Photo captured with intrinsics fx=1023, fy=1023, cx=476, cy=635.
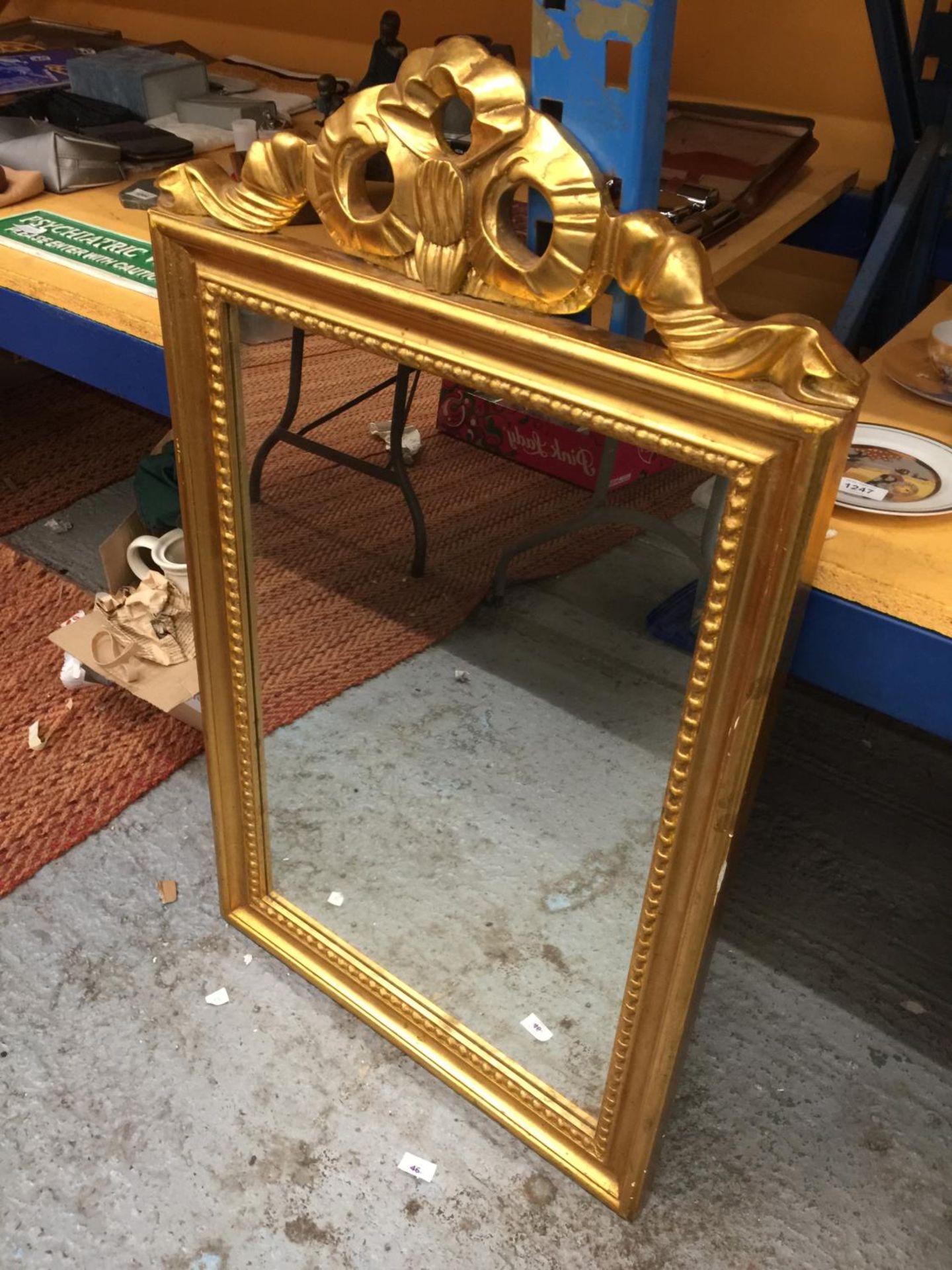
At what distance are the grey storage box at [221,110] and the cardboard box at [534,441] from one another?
0.94 metres

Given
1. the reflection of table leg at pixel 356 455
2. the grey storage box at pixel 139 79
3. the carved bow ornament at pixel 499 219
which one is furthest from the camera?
the grey storage box at pixel 139 79

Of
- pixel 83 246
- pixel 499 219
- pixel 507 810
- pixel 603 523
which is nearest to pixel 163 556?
pixel 83 246

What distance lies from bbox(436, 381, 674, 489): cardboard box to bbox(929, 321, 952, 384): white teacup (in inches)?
13.8

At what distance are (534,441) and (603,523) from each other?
87mm

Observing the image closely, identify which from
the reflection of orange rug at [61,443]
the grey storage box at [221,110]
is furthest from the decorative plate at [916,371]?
the reflection of orange rug at [61,443]

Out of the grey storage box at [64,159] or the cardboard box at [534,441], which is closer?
the cardboard box at [534,441]

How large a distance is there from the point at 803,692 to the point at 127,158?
1210 mm

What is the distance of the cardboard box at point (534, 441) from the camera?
73 cm

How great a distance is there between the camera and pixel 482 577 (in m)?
0.96

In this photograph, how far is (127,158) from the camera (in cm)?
Result: 140

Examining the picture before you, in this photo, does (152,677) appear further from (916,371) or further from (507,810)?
(916,371)

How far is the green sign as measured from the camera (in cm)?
111

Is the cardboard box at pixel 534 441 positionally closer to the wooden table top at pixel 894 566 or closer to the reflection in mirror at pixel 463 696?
→ the reflection in mirror at pixel 463 696

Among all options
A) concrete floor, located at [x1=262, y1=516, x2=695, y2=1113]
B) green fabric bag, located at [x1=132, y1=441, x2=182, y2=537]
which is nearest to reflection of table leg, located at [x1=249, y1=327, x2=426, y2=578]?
concrete floor, located at [x1=262, y1=516, x2=695, y2=1113]
